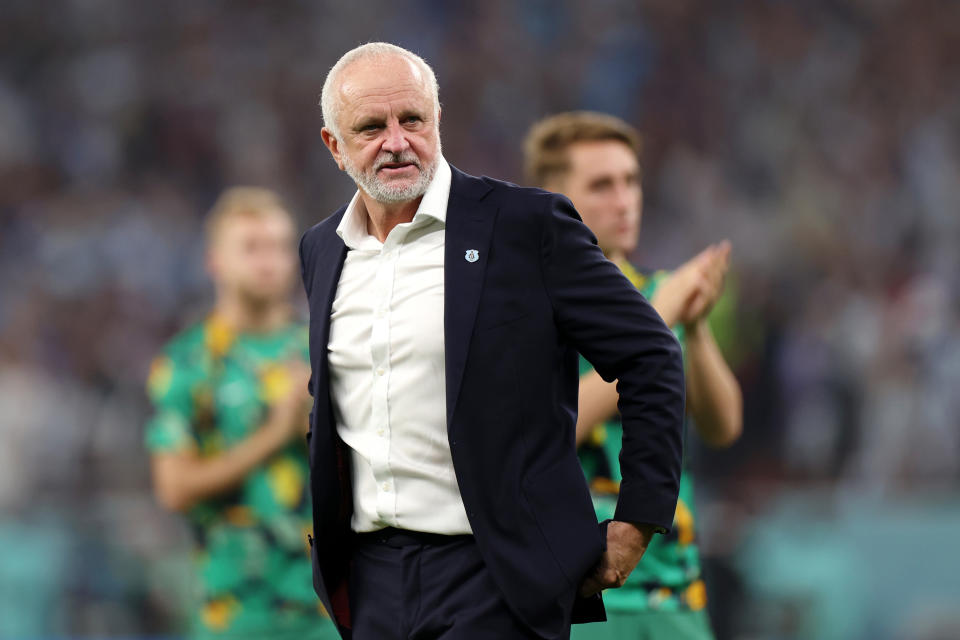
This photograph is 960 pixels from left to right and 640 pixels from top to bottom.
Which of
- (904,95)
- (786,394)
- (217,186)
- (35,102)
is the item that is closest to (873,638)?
(786,394)

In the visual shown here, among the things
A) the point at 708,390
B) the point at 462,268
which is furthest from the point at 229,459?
the point at 462,268

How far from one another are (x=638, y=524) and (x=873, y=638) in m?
4.89

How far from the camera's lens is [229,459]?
4949 millimetres

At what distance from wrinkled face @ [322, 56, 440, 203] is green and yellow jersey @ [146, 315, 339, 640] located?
2.34 meters

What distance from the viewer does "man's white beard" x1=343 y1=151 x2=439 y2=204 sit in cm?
278

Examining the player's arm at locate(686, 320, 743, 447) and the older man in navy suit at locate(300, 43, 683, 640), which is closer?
the older man in navy suit at locate(300, 43, 683, 640)

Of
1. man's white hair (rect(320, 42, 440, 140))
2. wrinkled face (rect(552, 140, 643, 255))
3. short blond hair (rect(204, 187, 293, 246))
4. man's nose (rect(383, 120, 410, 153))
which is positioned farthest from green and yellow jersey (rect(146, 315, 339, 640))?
man's nose (rect(383, 120, 410, 153))

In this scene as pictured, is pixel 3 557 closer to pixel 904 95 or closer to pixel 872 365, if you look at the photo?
pixel 872 365

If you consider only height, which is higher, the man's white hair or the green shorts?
the man's white hair

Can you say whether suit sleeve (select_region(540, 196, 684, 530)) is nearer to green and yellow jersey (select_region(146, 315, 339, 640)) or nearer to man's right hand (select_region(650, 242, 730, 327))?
man's right hand (select_region(650, 242, 730, 327))

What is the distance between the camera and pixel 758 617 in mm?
6891

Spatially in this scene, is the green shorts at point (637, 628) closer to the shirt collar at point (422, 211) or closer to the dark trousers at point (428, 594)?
the dark trousers at point (428, 594)

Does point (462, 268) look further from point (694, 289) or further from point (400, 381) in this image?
point (694, 289)

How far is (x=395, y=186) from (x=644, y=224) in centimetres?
882
